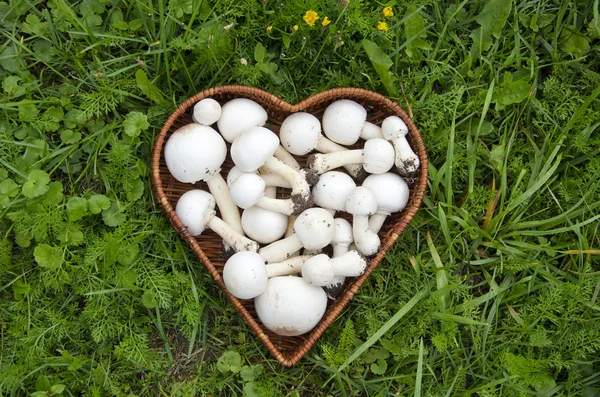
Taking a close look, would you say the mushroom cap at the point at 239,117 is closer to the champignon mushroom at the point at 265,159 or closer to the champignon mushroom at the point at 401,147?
the champignon mushroom at the point at 265,159

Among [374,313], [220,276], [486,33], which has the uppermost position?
[486,33]

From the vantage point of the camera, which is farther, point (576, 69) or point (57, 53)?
point (576, 69)

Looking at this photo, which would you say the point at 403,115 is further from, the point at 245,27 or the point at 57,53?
the point at 57,53

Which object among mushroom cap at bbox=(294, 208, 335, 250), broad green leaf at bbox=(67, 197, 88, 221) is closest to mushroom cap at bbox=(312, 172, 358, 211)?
mushroom cap at bbox=(294, 208, 335, 250)

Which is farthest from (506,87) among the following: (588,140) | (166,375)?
(166,375)

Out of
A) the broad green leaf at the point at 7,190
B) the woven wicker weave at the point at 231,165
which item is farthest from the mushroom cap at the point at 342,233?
the broad green leaf at the point at 7,190

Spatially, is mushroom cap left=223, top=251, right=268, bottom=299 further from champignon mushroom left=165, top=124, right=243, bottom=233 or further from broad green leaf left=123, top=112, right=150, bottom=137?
broad green leaf left=123, top=112, right=150, bottom=137

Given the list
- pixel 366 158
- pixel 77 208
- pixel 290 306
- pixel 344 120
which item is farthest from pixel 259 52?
pixel 290 306
